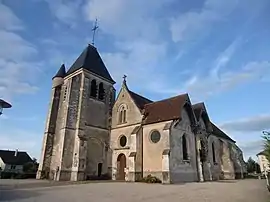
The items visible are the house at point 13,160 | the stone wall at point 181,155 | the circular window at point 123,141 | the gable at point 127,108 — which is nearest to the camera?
the stone wall at point 181,155

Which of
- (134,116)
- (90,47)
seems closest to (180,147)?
(134,116)

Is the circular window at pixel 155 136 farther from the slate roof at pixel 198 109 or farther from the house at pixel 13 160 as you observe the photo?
the house at pixel 13 160

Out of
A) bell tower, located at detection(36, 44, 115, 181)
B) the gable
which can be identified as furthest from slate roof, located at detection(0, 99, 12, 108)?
the gable

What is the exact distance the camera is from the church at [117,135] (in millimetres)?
22969

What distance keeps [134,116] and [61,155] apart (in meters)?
9.44

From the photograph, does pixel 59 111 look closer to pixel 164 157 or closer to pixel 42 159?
pixel 42 159

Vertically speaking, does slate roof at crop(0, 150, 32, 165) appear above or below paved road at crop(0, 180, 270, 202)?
above

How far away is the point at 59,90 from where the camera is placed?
3172cm

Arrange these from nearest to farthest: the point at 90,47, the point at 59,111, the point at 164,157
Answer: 1. the point at 164,157
2. the point at 59,111
3. the point at 90,47

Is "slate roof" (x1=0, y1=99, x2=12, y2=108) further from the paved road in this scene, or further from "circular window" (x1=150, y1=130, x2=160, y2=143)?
"circular window" (x1=150, y1=130, x2=160, y2=143)

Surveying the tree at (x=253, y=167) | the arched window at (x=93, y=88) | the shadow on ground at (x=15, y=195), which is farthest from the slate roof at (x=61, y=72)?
the tree at (x=253, y=167)

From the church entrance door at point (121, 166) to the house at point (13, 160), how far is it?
3729 cm

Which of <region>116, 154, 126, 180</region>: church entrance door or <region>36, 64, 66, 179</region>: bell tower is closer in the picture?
<region>116, 154, 126, 180</region>: church entrance door

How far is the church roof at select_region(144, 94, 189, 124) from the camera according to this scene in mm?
23388
